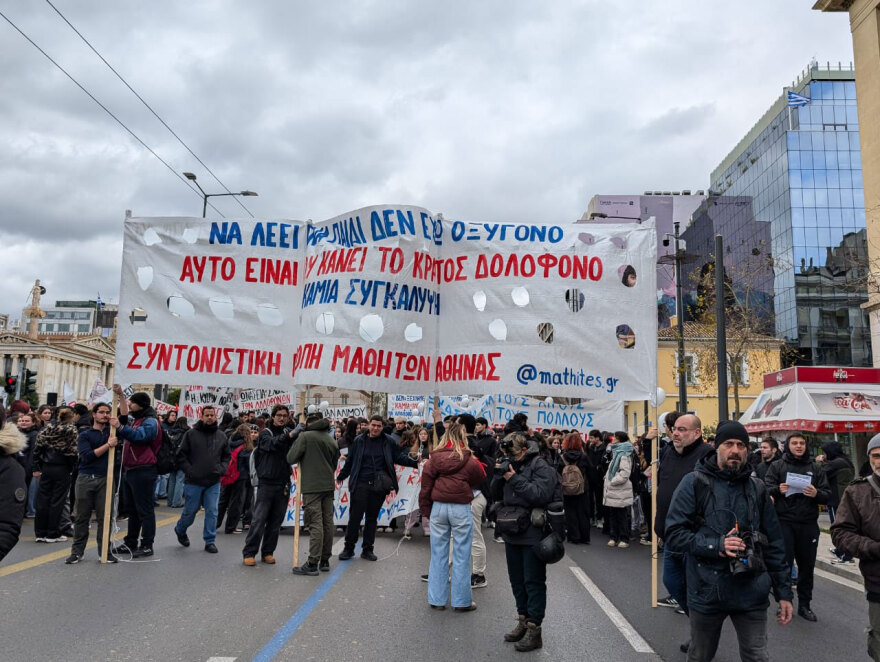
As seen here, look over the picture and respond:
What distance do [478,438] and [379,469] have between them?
6.39 feet

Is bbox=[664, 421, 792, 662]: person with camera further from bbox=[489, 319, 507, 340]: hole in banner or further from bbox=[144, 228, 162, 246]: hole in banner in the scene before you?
bbox=[144, 228, 162, 246]: hole in banner

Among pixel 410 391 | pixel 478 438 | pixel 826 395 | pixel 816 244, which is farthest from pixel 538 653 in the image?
pixel 816 244

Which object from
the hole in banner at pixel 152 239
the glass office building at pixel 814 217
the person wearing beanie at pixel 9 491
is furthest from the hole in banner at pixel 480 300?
the glass office building at pixel 814 217

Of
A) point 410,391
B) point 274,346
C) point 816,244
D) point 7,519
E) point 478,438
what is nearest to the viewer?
point 7,519

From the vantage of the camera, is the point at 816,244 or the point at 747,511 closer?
the point at 747,511

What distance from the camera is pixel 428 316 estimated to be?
25.3ft

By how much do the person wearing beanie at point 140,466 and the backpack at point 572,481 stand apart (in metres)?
5.91

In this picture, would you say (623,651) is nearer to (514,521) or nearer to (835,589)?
(514,521)

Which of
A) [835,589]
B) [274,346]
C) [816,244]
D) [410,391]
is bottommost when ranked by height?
[835,589]

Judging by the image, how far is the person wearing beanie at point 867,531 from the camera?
4324mm

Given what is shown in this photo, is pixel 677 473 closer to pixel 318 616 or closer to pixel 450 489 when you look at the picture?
pixel 450 489

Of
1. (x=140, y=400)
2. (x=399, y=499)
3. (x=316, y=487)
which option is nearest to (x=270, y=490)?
(x=316, y=487)

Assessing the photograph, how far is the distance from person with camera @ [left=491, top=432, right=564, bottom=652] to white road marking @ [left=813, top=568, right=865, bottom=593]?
212 inches

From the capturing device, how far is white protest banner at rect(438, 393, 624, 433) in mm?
11062
